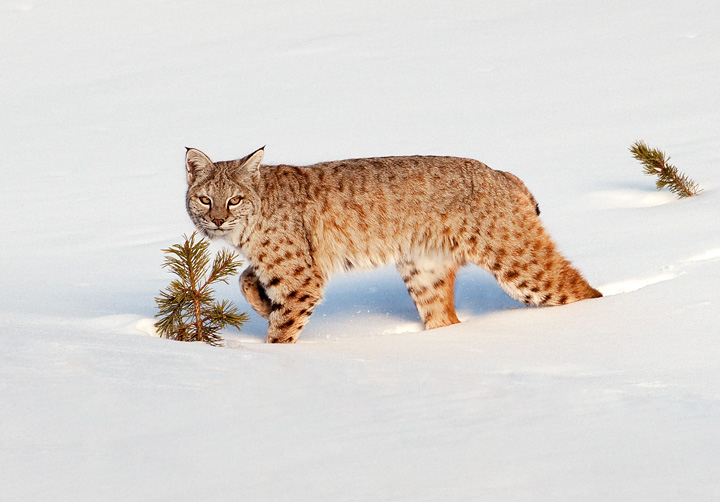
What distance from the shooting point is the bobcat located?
241 inches

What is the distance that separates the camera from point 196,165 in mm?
6293

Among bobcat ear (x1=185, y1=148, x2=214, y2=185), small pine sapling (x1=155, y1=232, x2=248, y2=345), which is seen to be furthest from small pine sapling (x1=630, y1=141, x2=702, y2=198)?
small pine sapling (x1=155, y1=232, x2=248, y2=345)

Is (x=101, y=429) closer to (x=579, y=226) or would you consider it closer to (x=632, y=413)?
(x=632, y=413)

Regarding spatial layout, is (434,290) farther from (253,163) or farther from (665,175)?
(665,175)

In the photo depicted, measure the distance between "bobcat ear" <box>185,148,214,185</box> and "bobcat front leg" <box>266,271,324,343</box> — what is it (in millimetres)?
879

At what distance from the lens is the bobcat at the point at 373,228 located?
6125mm

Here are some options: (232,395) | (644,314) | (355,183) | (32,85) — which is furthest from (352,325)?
(32,85)

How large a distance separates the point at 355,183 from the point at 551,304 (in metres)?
1.52

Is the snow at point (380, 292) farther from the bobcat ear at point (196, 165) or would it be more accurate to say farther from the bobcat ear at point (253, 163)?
the bobcat ear at point (253, 163)

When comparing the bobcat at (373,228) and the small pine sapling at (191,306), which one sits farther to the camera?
the bobcat at (373,228)

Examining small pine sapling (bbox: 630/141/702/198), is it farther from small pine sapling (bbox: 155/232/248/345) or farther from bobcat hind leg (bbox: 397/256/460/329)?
small pine sapling (bbox: 155/232/248/345)

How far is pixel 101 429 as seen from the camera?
147 inches

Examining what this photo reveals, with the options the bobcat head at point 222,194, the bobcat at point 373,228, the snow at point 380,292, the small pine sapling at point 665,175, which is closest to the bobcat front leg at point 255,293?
the bobcat at point 373,228

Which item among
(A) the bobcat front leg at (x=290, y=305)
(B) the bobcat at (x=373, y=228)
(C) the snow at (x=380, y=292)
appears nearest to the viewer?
(C) the snow at (x=380, y=292)
